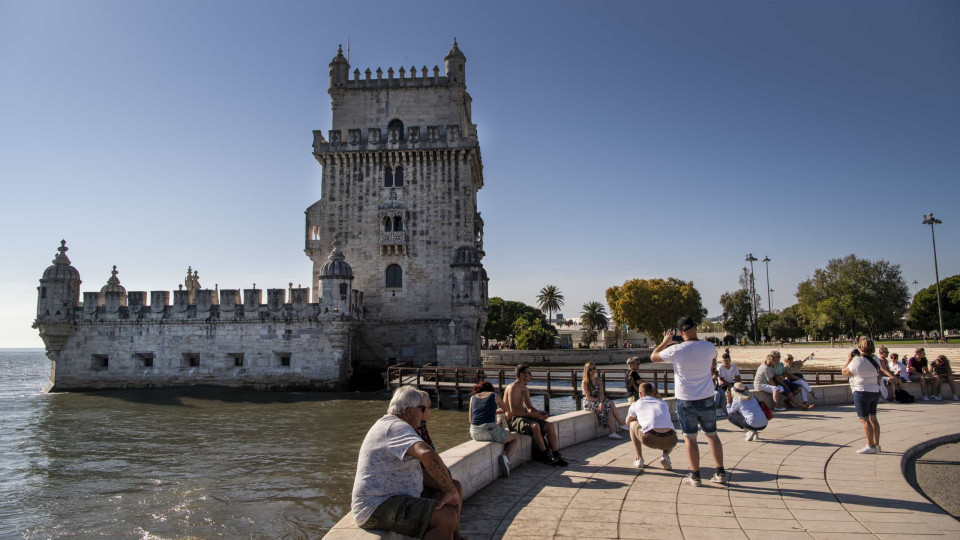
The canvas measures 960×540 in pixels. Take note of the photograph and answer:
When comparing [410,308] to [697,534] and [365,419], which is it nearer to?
[365,419]

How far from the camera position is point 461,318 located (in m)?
29.6

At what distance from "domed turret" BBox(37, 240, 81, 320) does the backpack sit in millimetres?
34509

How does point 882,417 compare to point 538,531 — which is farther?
point 882,417

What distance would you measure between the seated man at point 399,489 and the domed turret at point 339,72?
1252 inches

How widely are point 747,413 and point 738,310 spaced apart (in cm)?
7749

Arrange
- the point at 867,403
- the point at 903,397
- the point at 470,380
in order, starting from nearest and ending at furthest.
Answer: the point at 867,403 < the point at 903,397 < the point at 470,380

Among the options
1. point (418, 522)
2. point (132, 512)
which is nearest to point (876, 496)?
point (418, 522)

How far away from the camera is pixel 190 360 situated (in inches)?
1158

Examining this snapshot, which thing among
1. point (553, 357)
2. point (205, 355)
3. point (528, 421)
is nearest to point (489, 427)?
point (528, 421)

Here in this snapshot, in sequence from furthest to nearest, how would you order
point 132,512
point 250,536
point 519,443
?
point 132,512, point 250,536, point 519,443

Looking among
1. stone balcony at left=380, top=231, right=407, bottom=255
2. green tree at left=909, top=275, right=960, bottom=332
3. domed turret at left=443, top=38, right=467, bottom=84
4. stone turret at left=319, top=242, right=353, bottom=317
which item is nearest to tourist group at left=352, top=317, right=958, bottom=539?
stone turret at left=319, top=242, right=353, bottom=317

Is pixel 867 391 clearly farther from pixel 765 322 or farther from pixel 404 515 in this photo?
pixel 765 322

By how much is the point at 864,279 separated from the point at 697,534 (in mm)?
59321

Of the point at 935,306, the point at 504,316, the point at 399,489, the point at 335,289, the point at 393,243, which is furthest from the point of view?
the point at 504,316
